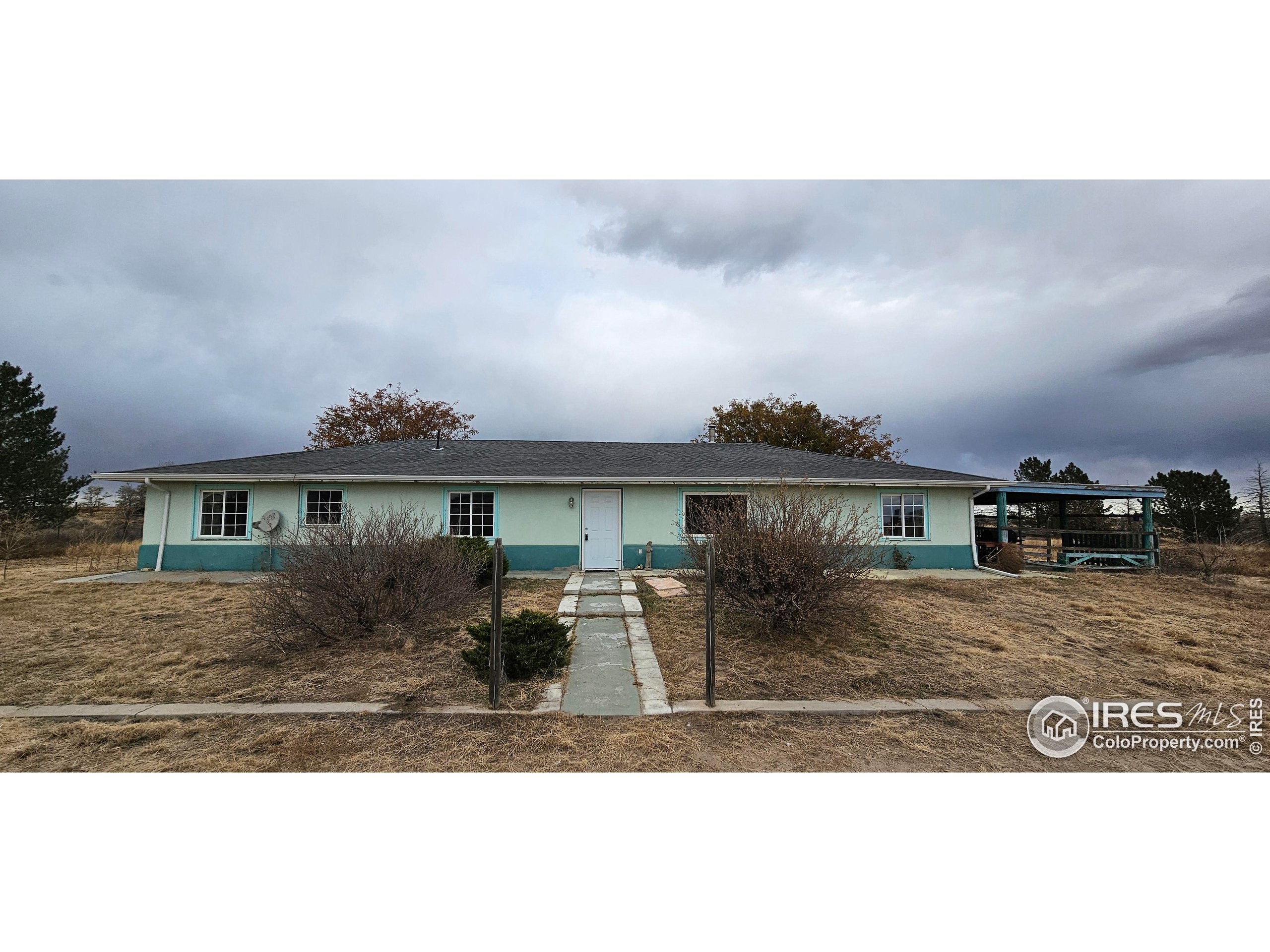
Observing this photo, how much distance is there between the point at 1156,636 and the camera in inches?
272

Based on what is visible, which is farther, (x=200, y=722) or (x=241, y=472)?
(x=241, y=472)

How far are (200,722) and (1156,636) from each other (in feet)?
36.1

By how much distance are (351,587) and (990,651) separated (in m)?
7.88

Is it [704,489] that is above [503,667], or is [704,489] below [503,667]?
above

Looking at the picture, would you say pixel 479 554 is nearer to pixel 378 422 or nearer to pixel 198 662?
pixel 198 662

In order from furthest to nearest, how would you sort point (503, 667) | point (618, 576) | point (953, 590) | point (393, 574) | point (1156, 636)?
point (618, 576), point (953, 590), point (1156, 636), point (393, 574), point (503, 667)

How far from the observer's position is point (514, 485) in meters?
13.3

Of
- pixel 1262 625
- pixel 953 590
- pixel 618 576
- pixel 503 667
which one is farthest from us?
pixel 618 576

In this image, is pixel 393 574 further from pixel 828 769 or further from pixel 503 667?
pixel 828 769

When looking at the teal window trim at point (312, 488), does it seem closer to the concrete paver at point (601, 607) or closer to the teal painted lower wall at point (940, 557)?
the concrete paver at point (601, 607)

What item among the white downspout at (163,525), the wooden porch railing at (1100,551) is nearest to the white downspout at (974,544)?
the wooden porch railing at (1100,551)

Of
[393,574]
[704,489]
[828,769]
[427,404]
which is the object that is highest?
[427,404]

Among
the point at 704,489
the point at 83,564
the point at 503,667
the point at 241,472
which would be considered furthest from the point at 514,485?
the point at 83,564

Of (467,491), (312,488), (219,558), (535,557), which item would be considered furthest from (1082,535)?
(219,558)
